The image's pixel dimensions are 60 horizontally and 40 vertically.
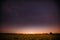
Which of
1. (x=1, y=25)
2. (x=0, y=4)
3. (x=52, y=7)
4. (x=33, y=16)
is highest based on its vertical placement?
(x=0, y=4)

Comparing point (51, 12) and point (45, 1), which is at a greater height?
point (45, 1)

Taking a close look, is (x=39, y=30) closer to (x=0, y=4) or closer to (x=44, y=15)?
(x=44, y=15)

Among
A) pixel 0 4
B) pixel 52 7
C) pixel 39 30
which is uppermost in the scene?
pixel 0 4

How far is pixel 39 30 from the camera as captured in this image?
1848mm

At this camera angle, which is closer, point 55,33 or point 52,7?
point 55,33

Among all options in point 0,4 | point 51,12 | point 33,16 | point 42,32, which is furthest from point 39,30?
point 0,4

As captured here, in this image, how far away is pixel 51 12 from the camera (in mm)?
1885

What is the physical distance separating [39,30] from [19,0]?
82cm

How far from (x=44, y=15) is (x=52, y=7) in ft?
0.85

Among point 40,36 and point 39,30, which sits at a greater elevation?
point 39,30

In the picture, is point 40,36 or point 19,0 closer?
point 40,36

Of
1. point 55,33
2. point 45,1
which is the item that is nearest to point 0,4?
point 45,1

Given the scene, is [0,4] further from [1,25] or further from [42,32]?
[42,32]

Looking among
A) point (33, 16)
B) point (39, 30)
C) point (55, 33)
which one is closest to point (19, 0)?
point (33, 16)
